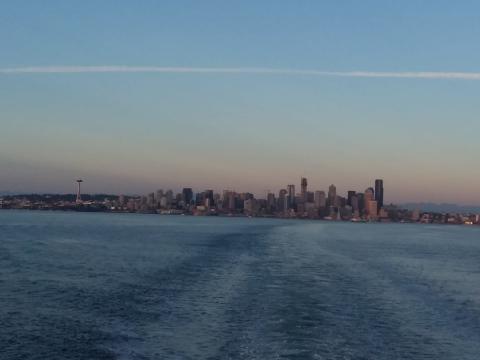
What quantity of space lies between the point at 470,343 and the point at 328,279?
1386 cm

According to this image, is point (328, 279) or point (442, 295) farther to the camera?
point (328, 279)

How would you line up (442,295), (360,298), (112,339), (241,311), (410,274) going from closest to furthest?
(112,339), (241,311), (360,298), (442,295), (410,274)

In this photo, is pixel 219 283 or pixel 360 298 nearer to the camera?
pixel 360 298

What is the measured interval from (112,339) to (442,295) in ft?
58.0

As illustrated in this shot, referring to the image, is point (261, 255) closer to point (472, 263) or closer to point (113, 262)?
point (113, 262)

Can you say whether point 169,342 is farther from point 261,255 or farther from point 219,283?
point 261,255

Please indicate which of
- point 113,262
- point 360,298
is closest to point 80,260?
point 113,262

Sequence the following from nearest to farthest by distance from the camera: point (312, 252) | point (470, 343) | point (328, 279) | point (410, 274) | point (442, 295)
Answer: point (470, 343) < point (442, 295) < point (328, 279) < point (410, 274) < point (312, 252)

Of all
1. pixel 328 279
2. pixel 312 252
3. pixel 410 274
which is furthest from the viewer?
pixel 312 252

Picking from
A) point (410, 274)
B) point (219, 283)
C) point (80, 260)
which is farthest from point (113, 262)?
point (410, 274)

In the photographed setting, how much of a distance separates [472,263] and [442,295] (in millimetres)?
21219

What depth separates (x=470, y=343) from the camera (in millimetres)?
20828

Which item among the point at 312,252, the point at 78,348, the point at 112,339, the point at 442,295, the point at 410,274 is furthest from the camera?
the point at 312,252

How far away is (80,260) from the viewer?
135 ft
